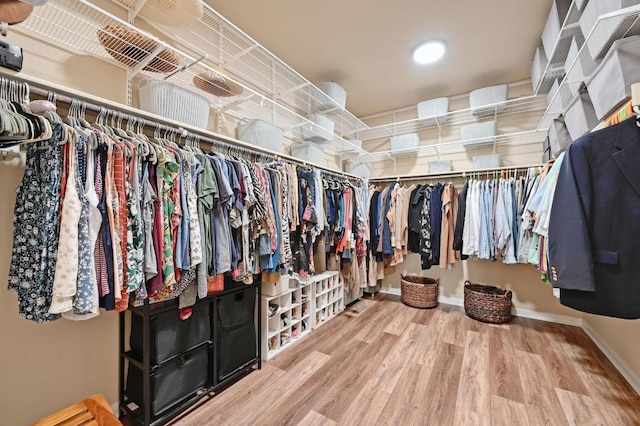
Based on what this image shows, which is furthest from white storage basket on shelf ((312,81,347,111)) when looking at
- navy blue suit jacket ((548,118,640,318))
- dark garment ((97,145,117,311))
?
dark garment ((97,145,117,311))

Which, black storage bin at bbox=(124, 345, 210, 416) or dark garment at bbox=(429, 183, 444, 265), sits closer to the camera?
black storage bin at bbox=(124, 345, 210, 416)

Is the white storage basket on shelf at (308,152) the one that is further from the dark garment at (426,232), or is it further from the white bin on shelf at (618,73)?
the white bin on shelf at (618,73)

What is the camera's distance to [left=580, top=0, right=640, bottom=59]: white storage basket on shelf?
1097mm


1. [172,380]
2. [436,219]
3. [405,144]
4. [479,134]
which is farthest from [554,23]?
[172,380]

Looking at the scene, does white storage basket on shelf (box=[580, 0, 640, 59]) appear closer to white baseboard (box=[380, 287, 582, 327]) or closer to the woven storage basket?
the woven storage basket

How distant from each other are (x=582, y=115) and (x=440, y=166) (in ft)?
5.09

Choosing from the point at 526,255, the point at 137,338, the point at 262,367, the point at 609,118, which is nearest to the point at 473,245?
the point at 526,255

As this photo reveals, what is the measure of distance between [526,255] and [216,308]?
103 inches

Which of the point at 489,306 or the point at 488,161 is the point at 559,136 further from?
the point at 489,306

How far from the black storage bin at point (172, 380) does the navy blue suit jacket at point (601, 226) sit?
6.20 feet

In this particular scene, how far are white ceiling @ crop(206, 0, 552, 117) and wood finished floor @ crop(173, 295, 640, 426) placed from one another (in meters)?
2.59

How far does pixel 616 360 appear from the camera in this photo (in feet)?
6.31

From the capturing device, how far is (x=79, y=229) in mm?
928

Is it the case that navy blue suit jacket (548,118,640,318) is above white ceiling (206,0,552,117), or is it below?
below
